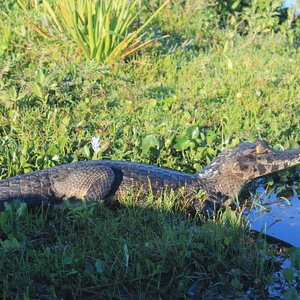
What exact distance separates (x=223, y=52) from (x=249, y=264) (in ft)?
15.6

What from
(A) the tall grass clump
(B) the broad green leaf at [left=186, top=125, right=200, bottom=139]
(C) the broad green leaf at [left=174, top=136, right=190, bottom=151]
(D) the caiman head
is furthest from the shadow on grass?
(A) the tall grass clump

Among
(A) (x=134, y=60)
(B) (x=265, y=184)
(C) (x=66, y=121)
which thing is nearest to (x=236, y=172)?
(B) (x=265, y=184)

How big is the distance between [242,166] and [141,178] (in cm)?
88

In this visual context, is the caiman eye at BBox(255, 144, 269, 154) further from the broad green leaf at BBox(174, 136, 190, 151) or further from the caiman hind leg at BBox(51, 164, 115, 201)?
the caiman hind leg at BBox(51, 164, 115, 201)

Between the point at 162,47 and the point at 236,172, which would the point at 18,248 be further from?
the point at 162,47

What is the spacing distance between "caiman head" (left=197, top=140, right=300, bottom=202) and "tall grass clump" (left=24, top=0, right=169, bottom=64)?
2383 mm

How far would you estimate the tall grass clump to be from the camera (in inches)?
269

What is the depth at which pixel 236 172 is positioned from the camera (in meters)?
4.98

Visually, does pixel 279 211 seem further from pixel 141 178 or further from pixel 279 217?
pixel 141 178

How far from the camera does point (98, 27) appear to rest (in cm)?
691

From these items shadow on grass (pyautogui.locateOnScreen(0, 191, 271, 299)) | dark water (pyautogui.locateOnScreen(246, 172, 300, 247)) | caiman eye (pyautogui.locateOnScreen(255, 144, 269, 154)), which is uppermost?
caiman eye (pyautogui.locateOnScreen(255, 144, 269, 154))

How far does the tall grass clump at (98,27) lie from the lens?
682 centimetres

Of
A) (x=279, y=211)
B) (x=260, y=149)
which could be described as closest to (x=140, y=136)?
(x=260, y=149)

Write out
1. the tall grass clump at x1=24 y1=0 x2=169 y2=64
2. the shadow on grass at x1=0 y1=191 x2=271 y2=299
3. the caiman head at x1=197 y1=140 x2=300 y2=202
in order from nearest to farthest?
Result: the shadow on grass at x1=0 y1=191 x2=271 y2=299, the caiman head at x1=197 y1=140 x2=300 y2=202, the tall grass clump at x1=24 y1=0 x2=169 y2=64
